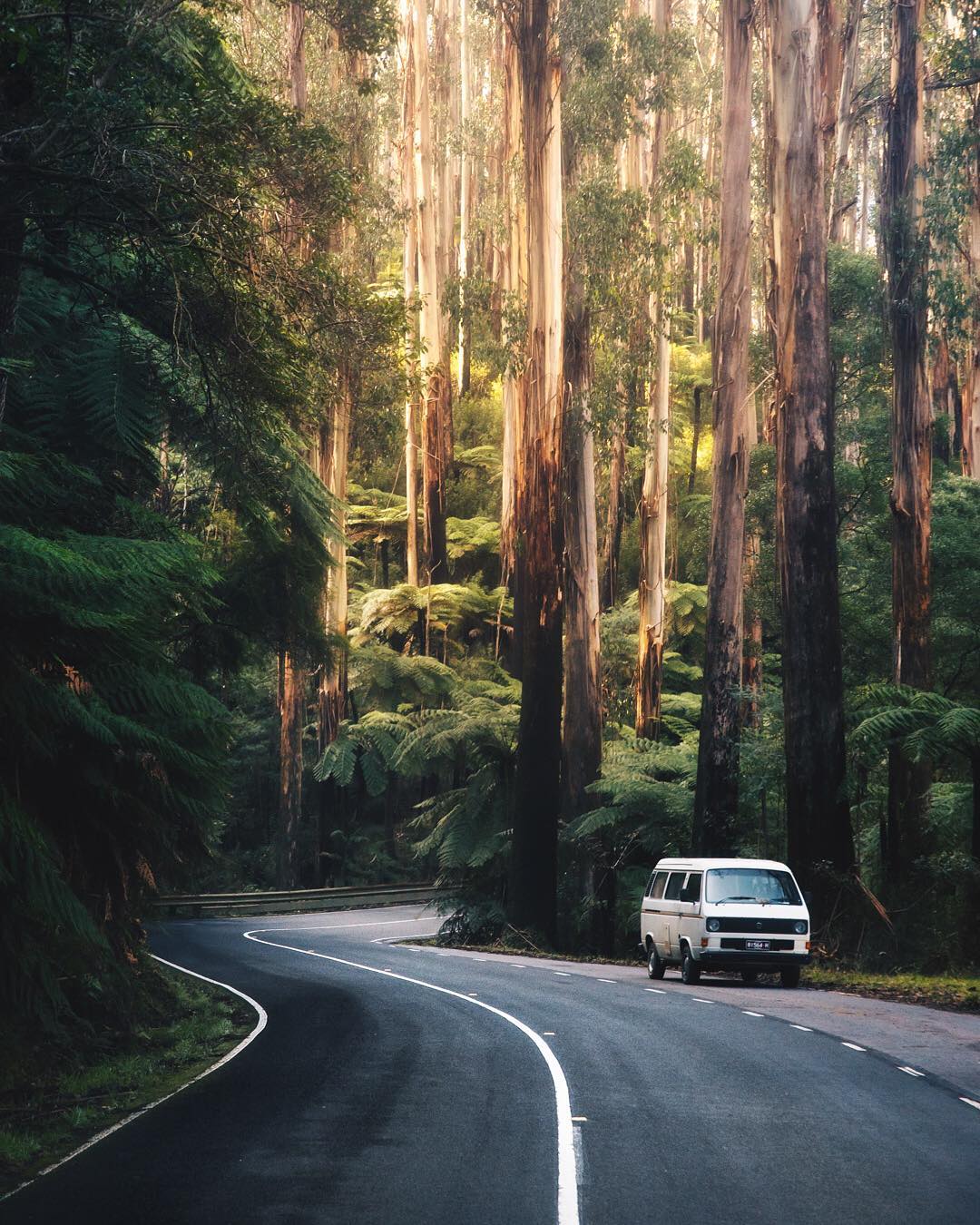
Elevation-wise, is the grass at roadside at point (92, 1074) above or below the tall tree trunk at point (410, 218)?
below

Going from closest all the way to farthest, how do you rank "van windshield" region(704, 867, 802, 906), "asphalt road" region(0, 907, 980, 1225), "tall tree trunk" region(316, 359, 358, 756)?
"asphalt road" region(0, 907, 980, 1225)
"van windshield" region(704, 867, 802, 906)
"tall tree trunk" region(316, 359, 358, 756)

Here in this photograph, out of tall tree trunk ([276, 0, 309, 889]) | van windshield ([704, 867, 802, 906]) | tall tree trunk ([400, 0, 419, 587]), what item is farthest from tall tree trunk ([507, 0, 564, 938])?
tall tree trunk ([400, 0, 419, 587])

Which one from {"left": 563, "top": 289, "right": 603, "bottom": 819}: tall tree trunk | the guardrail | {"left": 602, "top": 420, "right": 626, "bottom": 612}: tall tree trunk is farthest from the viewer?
{"left": 602, "top": 420, "right": 626, "bottom": 612}: tall tree trunk

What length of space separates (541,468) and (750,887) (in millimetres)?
9166

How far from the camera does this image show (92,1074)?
12.4 m

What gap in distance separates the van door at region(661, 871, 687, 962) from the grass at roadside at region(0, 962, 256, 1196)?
6186 millimetres

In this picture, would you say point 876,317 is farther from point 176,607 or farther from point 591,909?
point 176,607

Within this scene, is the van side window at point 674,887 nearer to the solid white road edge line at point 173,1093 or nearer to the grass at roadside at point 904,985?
the grass at roadside at point 904,985

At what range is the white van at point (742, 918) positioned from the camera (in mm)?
19219

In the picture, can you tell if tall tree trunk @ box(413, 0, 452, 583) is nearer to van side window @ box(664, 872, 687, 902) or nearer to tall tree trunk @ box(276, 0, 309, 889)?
tall tree trunk @ box(276, 0, 309, 889)

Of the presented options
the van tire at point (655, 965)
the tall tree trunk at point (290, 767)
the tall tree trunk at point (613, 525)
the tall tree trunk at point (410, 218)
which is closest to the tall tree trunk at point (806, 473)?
the van tire at point (655, 965)

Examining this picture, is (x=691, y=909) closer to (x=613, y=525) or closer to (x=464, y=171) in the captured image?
(x=613, y=525)

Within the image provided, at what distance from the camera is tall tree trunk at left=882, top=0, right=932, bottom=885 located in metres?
24.4

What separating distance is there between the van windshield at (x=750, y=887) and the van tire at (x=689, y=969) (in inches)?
44.4
